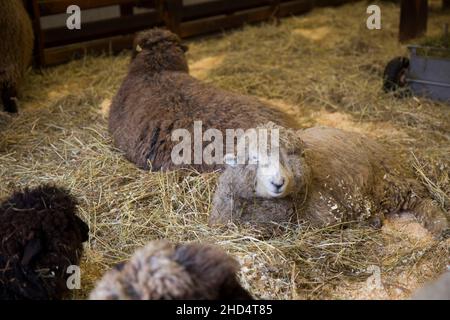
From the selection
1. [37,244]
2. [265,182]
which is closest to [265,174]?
[265,182]

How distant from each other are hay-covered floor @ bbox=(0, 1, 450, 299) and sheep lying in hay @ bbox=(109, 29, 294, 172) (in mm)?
199

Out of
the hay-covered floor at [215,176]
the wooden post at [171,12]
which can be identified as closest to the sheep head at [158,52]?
the hay-covered floor at [215,176]

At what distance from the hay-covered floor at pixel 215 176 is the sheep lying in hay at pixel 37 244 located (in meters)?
0.33

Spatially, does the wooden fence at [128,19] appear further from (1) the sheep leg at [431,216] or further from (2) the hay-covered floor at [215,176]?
(1) the sheep leg at [431,216]

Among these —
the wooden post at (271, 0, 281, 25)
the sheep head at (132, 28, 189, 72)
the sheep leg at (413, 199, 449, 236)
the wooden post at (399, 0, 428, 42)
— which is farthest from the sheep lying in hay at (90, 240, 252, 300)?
the wooden post at (271, 0, 281, 25)

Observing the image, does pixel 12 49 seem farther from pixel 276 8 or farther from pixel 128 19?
pixel 276 8

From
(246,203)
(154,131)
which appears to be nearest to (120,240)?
(246,203)

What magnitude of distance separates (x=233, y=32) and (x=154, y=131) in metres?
6.17

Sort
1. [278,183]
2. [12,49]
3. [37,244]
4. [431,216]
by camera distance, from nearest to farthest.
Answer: [37,244], [278,183], [431,216], [12,49]

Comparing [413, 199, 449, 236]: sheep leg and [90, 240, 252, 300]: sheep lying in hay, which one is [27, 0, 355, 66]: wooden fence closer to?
[413, 199, 449, 236]: sheep leg

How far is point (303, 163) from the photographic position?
3.80 meters

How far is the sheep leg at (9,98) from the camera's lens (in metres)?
6.54

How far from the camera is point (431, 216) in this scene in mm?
4234

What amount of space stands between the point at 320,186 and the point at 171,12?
6377mm
